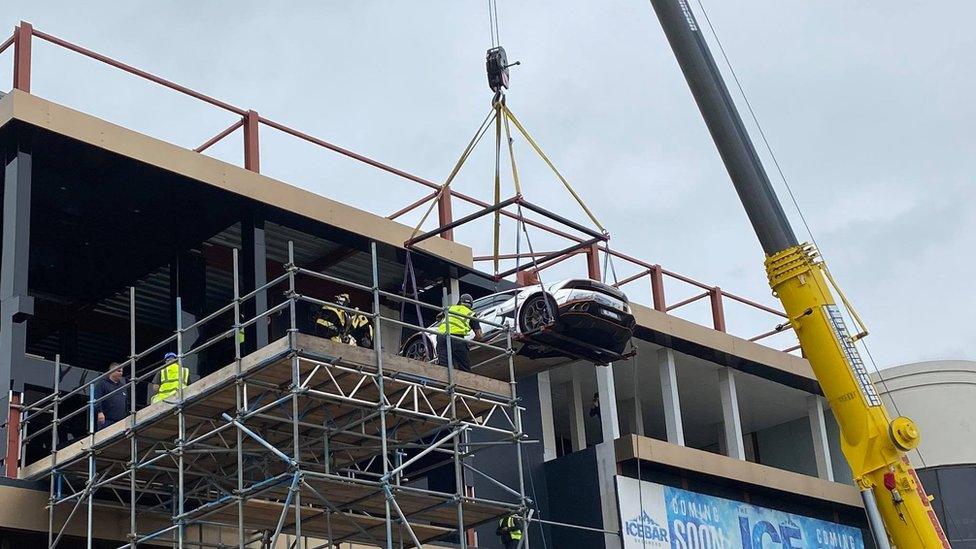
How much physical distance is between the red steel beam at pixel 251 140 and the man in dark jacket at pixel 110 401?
4.43 metres

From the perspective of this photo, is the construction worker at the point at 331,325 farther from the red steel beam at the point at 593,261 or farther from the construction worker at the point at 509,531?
the red steel beam at the point at 593,261

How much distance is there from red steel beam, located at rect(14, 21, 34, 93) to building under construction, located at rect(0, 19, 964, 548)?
0.04 metres

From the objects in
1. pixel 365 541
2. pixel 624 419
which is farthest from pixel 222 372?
pixel 624 419

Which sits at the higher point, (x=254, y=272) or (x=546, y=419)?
(x=254, y=272)

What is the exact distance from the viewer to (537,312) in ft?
73.9

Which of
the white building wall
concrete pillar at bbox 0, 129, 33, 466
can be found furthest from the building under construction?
the white building wall

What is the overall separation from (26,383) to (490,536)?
9.53 meters

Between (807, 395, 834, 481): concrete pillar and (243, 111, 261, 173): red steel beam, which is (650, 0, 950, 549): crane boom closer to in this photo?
(243, 111, 261, 173): red steel beam

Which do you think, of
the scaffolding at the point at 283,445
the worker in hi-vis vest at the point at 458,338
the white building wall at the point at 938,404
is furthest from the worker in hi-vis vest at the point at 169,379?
the white building wall at the point at 938,404

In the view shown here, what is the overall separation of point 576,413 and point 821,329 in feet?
30.3

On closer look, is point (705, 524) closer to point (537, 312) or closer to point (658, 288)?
point (658, 288)

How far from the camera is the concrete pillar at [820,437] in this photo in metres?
34.3

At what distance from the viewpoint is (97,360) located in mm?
29844

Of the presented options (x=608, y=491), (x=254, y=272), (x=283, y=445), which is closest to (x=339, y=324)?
(x=254, y=272)
